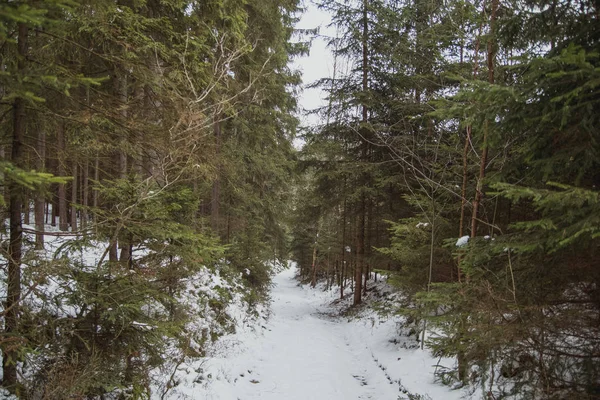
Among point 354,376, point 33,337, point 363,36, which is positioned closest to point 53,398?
point 33,337

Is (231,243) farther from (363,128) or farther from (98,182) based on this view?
(363,128)

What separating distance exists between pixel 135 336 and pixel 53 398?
0.97 meters

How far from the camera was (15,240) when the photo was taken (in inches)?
150

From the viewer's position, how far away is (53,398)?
11.1ft

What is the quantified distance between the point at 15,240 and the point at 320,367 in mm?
7193

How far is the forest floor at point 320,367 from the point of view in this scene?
6594 millimetres

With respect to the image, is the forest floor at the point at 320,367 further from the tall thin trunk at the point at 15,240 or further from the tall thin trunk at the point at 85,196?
the tall thin trunk at the point at 85,196

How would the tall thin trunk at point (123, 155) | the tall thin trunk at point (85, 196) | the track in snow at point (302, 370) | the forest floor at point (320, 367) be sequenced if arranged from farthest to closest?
the track in snow at point (302, 370), the forest floor at point (320, 367), the tall thin trunk at point (123, 155), the tall thin trunk at point (85, 196)

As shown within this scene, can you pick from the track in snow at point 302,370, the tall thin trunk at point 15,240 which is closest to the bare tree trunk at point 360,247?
the track in snow at point 302,370

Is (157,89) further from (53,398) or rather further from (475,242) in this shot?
(475,242)

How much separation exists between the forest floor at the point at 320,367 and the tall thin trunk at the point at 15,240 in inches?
113

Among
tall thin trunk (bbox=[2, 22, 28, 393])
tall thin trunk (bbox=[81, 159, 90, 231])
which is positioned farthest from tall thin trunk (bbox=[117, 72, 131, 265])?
tall thin trunk (bbox=[2, 22, 28, 393])

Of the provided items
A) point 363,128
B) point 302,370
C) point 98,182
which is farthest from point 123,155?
point 363,128

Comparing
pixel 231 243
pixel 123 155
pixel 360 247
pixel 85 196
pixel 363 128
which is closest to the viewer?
pixel 123 155
